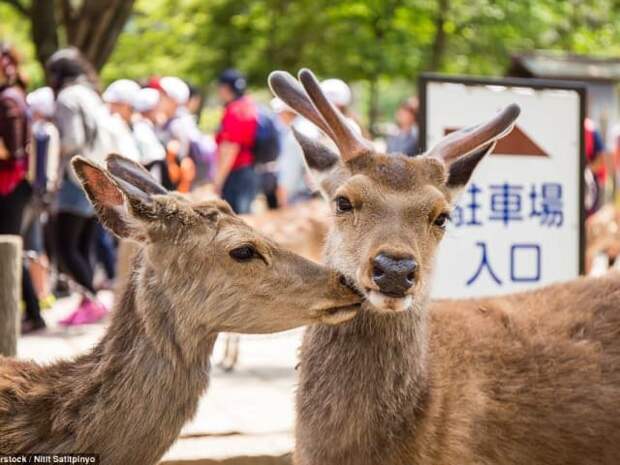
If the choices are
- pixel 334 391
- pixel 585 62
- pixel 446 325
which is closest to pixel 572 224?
pixel 446 325

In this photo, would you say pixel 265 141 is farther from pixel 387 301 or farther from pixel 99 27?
pixel 387 301

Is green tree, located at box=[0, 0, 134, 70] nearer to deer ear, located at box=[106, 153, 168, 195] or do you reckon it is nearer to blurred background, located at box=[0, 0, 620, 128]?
blurred background, located at box=[0, 0, 620, 128]

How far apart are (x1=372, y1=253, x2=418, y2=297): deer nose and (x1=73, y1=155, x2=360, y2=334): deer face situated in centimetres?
14

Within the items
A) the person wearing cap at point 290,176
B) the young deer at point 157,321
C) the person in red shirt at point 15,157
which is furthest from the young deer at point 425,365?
the person wearing cap at point 290,176

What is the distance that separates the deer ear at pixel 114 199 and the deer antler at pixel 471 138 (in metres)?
1.70

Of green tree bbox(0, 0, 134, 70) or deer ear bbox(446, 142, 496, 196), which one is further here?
green tree bbox(0, 0, 134, 70)

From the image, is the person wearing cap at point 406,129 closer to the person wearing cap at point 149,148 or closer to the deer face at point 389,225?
the person wearing cap at point 149,148

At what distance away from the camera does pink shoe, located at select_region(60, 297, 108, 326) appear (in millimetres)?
10055

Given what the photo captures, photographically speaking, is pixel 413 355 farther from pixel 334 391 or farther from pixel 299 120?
pixel 299 120

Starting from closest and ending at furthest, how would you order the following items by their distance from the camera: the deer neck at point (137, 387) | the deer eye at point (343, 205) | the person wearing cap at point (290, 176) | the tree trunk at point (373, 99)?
the deer neck at point (137, 387), the deer eye at point (343, 205), the person wearing cap at point (290, 176), the tree trunk at point (373, 99)

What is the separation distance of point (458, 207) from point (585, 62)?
14991mm

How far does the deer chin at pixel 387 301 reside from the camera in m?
4.16

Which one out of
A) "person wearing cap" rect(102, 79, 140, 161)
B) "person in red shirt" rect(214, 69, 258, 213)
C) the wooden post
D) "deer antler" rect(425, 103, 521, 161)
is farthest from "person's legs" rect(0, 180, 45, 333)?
"deer antler" rect(425, 103, 521, 161)

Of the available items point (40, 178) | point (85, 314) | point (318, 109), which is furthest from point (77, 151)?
point (318, 109)
